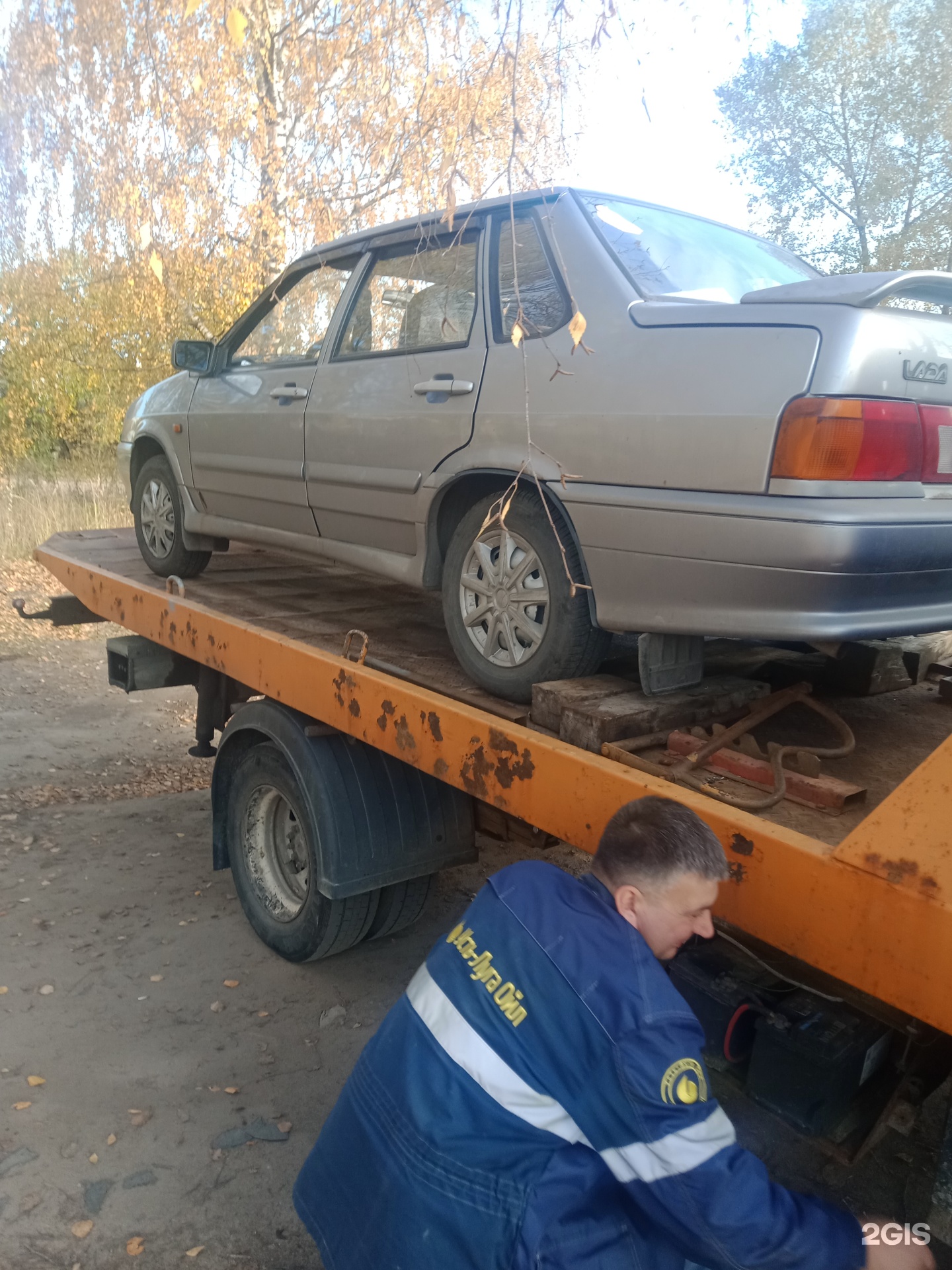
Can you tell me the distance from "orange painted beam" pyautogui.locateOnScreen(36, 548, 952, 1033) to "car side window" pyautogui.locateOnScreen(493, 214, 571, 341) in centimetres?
117

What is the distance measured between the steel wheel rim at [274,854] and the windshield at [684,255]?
2382 millimetres

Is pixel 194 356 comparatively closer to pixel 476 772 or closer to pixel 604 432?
pixel 604 432

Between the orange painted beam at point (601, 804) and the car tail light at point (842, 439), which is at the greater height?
the car tail light at point (842, 439)

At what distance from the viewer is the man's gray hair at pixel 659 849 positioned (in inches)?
68.4

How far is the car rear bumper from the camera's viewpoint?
2285mm

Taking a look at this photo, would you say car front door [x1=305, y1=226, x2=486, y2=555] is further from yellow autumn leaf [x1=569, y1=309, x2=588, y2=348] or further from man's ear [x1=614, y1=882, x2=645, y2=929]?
man's ear [x1=614, y1=882, x2=645, y2=929]

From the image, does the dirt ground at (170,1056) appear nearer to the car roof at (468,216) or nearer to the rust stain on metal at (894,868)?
the rust stain on metal at (894,868)

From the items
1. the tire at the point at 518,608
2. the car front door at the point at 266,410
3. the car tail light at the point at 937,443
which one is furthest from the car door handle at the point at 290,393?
the car tail light at the point at 937,443

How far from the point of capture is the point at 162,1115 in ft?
10.1

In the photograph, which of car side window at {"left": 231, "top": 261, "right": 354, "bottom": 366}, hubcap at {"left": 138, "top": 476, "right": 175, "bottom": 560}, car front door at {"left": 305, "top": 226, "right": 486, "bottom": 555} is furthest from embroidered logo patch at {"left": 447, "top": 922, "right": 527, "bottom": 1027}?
hubcap at {"left": 138, "top": 476, "right": 175, "bottom": 560}

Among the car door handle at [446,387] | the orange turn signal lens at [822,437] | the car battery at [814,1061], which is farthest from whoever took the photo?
the car door handle at [446,387]

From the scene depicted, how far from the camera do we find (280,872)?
4043 mm

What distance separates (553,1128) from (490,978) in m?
0.26

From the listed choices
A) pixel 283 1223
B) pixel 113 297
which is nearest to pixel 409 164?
pixel 283 1223
